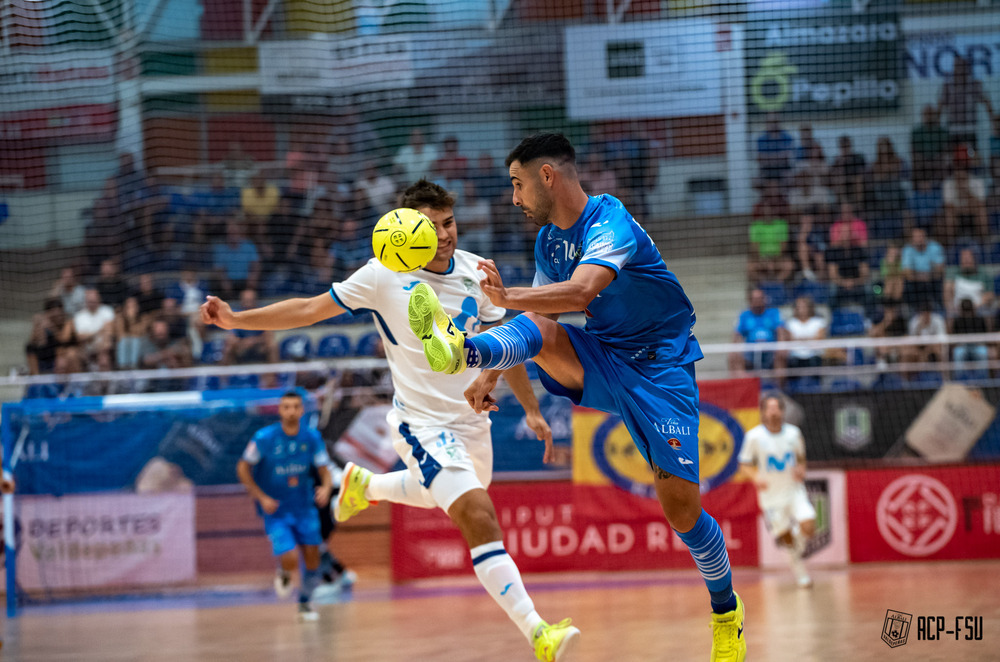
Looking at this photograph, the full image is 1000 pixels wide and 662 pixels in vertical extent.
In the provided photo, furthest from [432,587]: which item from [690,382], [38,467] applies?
[690,382]

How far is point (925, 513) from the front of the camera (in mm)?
10531

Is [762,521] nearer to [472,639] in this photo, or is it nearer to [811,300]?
[811,300]

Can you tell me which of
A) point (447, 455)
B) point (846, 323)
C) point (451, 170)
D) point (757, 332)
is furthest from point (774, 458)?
point (451, 170)

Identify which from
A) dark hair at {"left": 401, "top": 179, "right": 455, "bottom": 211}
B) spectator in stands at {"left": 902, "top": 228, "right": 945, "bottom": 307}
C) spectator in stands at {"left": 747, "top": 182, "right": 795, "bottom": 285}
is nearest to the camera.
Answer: dark hair at {"left": 401, "top": 179, "right": 455, "bottom": 211}

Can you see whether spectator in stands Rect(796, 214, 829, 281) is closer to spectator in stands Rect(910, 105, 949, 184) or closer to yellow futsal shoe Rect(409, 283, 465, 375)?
spectator in stands Rect(910, 105, 949, 184)

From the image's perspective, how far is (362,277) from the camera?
17.2 feet

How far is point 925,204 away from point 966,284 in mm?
1535

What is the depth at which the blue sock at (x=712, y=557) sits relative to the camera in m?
4.50

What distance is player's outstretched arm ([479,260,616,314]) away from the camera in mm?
3709

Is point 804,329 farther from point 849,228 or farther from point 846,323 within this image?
point 849,228

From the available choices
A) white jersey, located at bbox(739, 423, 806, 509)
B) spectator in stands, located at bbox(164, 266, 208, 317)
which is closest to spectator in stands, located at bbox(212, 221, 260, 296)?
spectator in stands, located at bbox(164, 266, 208, 317)

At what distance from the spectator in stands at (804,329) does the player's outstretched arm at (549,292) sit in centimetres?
808

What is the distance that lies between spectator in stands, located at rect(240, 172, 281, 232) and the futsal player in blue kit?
1053 cm

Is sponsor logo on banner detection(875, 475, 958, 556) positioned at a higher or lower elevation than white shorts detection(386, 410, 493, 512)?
lower
